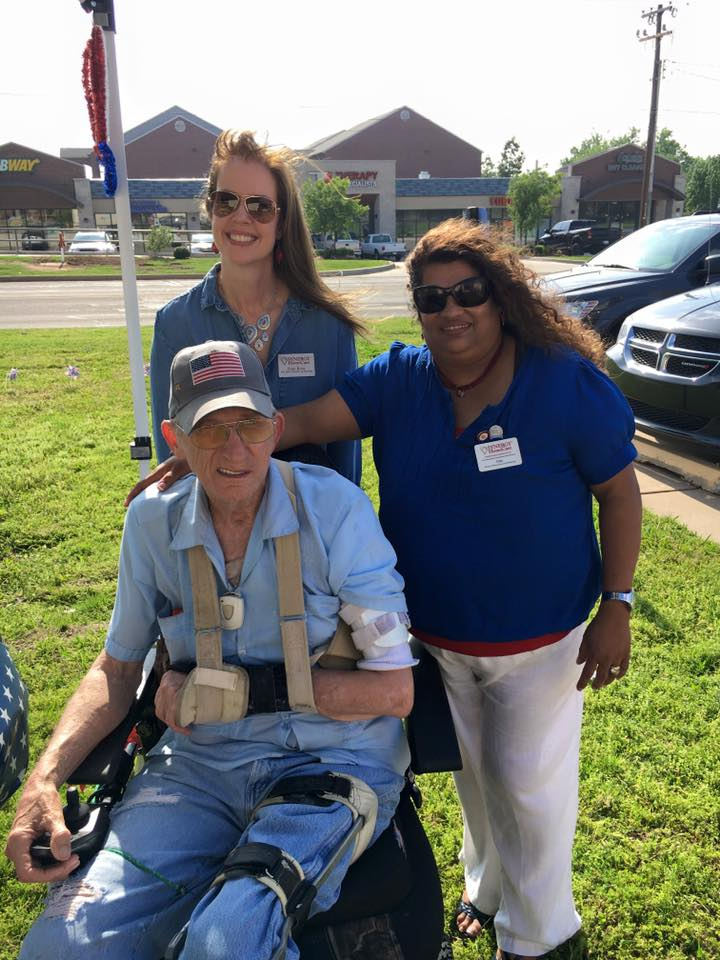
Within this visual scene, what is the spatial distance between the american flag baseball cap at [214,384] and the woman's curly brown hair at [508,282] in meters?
0.54

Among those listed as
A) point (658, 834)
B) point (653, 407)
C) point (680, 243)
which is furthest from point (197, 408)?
point (680, 243)

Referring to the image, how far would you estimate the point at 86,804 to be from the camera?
183 centimetres

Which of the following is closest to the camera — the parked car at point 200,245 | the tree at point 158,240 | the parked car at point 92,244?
the tree at point 158,240

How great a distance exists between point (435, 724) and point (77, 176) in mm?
53730

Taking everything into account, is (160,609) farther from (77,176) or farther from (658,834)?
(77,176)

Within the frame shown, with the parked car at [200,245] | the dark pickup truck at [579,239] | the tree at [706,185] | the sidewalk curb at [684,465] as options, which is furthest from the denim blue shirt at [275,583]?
the dark pickup truck at [579,239]

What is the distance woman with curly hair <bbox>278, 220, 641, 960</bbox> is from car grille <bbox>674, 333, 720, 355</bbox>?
450 cm

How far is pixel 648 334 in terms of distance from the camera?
6.70m

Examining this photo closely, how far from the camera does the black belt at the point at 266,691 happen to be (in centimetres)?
179

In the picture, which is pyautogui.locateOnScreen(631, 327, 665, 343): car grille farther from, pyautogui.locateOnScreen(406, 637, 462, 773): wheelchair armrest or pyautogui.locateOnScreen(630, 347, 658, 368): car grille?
pyautogui.locateOnScreen(406, 637, 462, 773): wheelchair armrest

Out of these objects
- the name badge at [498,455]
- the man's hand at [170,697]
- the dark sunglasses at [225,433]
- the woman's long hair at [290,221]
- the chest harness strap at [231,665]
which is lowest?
the man's hand at [170,697]

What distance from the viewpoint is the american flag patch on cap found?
1.81 m

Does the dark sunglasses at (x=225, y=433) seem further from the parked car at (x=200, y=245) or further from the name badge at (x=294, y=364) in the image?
the parked car at (x=200, y=245)

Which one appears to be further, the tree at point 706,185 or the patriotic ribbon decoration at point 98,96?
the tree at point 706,185
